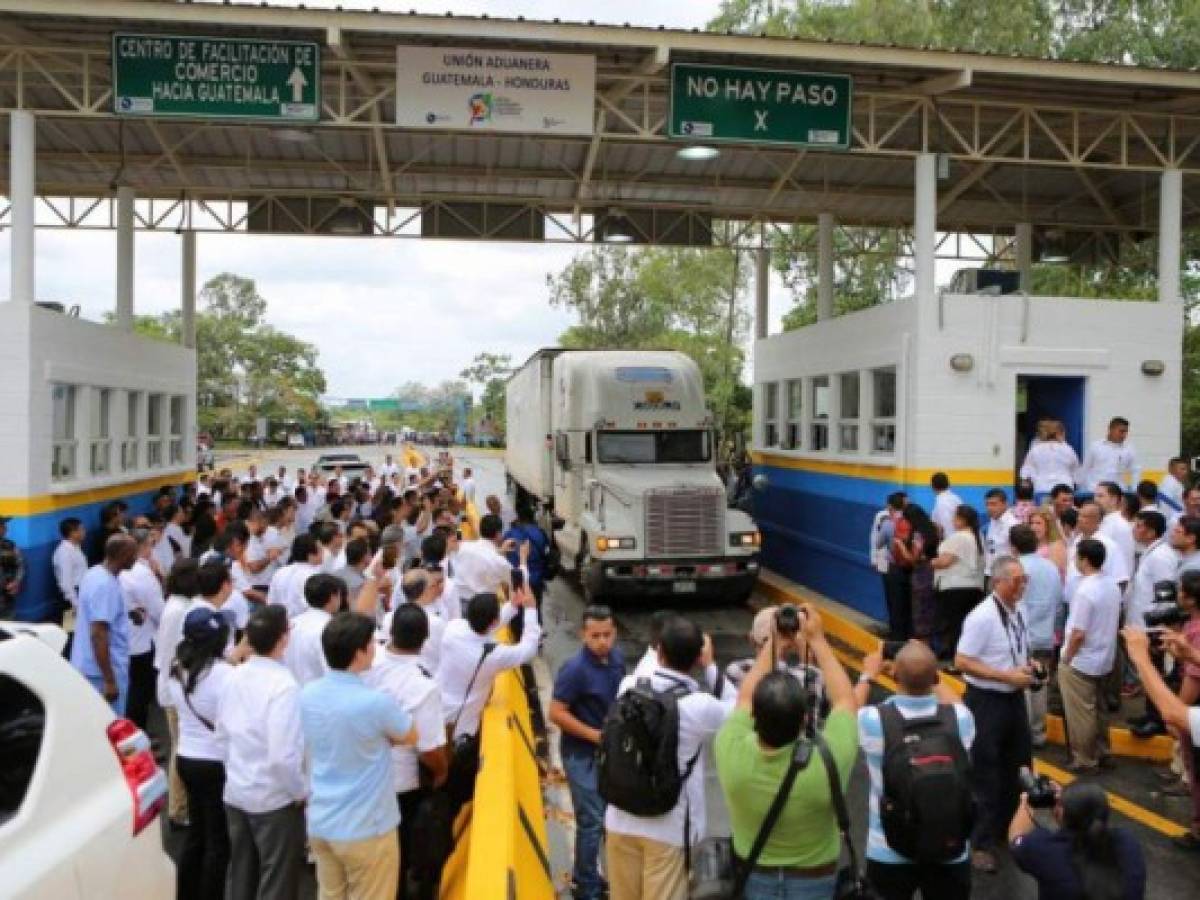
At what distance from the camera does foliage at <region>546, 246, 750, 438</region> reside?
4251cm

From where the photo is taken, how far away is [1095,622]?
23.8ft

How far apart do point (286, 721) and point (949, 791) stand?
2.69m

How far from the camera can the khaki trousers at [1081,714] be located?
739cm

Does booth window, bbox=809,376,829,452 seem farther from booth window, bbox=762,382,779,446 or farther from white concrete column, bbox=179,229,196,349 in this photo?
white concrete column, bbox=179,229,196,349

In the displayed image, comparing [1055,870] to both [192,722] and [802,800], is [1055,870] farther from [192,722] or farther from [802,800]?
[192,722]

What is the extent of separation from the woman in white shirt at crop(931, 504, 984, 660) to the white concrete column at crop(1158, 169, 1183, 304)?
5821 millimetres

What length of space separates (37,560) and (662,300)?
3379 centimetres

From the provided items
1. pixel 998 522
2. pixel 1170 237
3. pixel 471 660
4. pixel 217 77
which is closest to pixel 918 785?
pixel 471 660

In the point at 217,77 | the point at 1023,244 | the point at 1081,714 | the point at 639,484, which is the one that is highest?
the point at 217,77

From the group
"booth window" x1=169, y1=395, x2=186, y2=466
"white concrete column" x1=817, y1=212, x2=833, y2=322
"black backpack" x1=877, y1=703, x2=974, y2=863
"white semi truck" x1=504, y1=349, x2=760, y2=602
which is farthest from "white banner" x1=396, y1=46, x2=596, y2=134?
"black backpack" x1=877, y1=703, x2=974, y2=863

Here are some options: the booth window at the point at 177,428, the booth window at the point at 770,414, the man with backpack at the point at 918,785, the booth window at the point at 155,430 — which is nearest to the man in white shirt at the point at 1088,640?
the man with backpack at the point at 918,785

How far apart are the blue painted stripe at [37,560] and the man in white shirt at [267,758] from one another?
7.60 metres

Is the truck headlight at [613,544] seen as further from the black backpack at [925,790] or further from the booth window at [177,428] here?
the black backpack at [925,790]

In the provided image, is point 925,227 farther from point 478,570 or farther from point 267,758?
point 267,758
